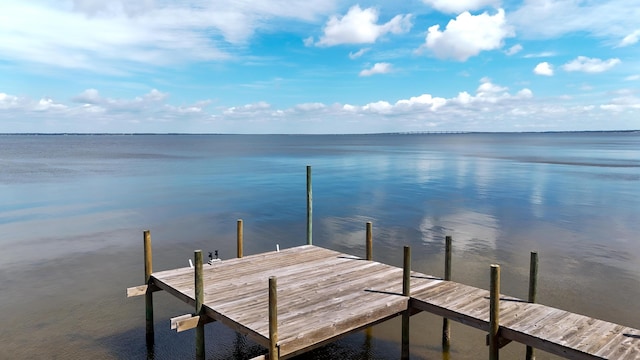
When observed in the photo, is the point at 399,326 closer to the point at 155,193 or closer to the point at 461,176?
the point at 155,193

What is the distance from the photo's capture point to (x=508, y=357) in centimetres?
1138

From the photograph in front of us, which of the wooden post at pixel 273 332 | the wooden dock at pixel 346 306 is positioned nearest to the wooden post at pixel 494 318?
the wooden dock at pixel 346 306

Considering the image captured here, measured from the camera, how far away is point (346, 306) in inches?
390

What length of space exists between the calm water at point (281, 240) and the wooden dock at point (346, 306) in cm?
197

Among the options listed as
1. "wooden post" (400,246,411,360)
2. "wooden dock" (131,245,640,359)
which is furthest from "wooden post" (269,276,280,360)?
"wooden post" (400,246,411,360)

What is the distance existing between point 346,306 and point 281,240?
43.1ft

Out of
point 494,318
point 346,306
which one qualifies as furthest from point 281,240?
point 494,318

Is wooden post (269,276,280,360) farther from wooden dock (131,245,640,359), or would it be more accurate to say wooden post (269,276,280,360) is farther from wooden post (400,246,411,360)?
wooden post (400,246,411,360)

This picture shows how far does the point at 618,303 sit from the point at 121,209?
96.3 feet

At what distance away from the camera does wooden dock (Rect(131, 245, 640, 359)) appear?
839 centimetres

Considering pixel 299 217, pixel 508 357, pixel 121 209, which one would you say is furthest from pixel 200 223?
pixel 508 357

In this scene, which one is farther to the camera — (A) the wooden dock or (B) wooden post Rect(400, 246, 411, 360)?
(B) wooden post Rect(400, 246, 411, 360)

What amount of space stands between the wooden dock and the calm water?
1966 mm

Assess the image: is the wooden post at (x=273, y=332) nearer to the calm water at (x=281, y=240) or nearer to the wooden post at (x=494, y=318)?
the calm water at (x=281, y=240)
